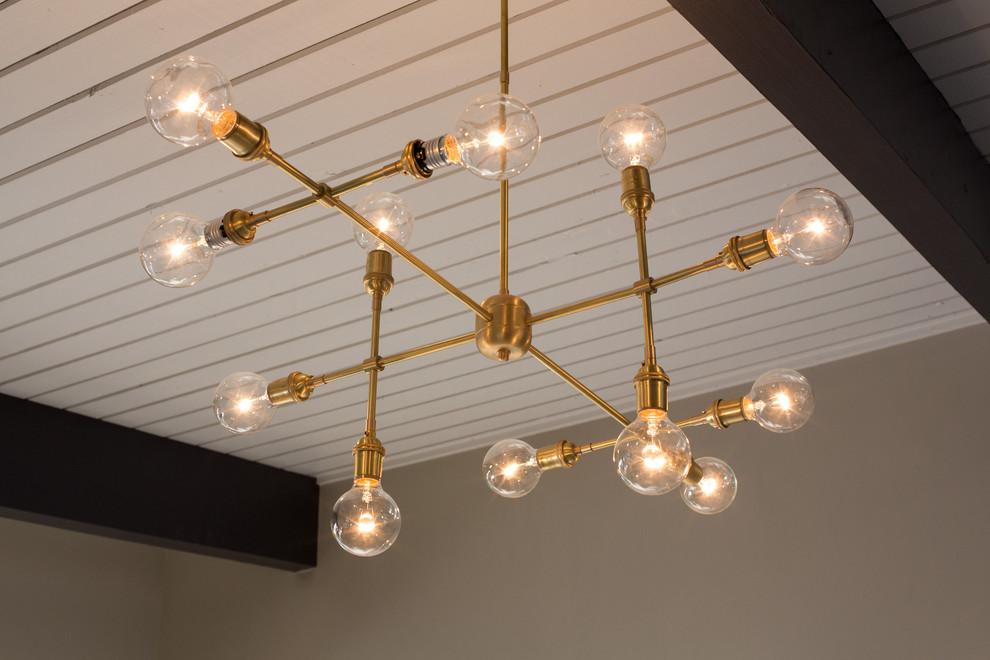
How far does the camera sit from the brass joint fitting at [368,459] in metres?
1.46

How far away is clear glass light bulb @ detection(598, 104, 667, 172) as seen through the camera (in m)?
1.42

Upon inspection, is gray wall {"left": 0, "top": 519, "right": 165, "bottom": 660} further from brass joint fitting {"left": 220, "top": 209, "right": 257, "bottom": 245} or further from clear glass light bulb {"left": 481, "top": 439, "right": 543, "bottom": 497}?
brass joint fitting {"left": 220, "top": 209, "right": 257, "bottom": 245}

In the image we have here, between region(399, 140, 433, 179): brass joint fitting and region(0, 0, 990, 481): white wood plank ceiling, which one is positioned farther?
region(0, 0, 990, 481): white wood plank ceiling

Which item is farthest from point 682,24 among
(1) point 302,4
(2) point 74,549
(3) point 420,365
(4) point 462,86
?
(2) point 74,549

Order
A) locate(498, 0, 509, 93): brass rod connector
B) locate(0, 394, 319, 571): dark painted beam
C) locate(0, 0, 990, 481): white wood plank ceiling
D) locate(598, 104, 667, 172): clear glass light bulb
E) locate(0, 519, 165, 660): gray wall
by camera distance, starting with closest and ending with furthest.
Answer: locate(598, 104, 667, 172): clear glass light bulb
locate(498, 0, 509, 93): brass rod connector
locate(0, 0, 990, 481): white wood plank ceiling
locate(0, 394, 319, 571): dark painted beam
locate(0, 519, 165, 660): gray wall

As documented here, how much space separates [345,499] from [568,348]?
160 centimetres

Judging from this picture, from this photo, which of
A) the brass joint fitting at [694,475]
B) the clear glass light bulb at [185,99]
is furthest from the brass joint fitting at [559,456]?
the clear glass light bulb at [185,99]

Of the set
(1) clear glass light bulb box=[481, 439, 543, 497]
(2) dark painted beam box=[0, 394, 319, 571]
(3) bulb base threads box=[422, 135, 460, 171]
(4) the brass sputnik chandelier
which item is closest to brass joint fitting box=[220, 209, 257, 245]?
(4) the brass sputnik chandelier

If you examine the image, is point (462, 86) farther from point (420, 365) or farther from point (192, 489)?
point (192, 489)

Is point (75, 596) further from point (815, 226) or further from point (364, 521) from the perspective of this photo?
point (815, 226)

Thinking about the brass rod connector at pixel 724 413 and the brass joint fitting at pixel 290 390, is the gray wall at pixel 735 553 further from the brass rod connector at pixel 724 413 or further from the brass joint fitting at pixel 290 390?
the brass joint fitting at pixel 290 390

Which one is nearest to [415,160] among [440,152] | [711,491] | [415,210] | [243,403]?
[440,152]

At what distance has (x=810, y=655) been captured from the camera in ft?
9.18

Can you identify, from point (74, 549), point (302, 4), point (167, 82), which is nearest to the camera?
point (167, 82)
